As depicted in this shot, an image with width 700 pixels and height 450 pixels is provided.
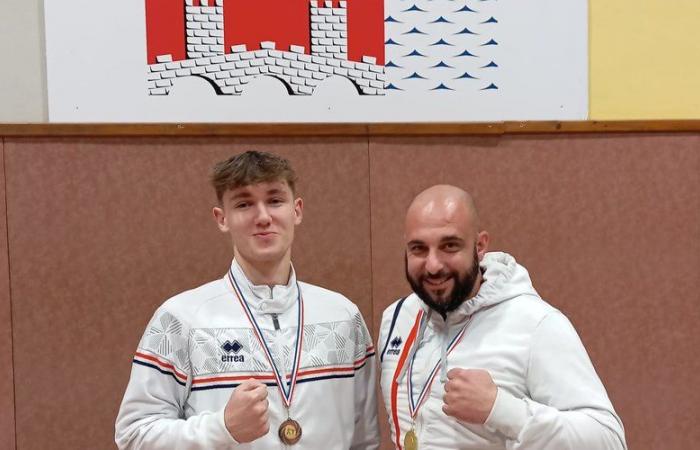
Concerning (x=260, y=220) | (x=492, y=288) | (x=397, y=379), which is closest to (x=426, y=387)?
(x=397, y=379)

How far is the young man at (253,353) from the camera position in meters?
2.17

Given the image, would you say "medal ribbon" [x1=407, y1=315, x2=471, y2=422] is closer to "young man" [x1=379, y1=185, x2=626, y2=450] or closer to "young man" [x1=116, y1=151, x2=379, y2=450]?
"young man" [x1=379, y1=185, x2=626, y2=450]

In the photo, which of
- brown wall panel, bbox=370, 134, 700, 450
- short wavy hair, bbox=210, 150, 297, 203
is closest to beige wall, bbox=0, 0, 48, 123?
short wavy hair, bbox=210, 150, 297, 203

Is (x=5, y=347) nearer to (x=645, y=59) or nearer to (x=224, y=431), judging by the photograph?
(x=224, y=431)

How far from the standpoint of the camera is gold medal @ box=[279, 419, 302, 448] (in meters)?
2.19

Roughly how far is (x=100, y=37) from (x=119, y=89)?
25 centimetres

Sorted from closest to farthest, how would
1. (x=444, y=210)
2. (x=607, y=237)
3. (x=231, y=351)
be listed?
(x=444, y=210)
(x=231, y=351)
(x=607, y=237)

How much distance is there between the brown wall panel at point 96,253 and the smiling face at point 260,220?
0.98 m

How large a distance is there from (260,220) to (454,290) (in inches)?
26.1

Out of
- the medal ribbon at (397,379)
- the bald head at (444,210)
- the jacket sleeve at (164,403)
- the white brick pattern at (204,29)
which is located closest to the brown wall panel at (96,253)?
the white brick pattern at (204,29)

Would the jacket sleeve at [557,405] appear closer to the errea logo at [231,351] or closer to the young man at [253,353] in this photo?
the young man at [253,353]

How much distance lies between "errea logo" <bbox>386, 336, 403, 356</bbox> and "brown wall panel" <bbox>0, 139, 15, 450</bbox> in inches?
74.3

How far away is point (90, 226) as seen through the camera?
3.27 metres

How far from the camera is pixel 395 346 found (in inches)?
93.0
